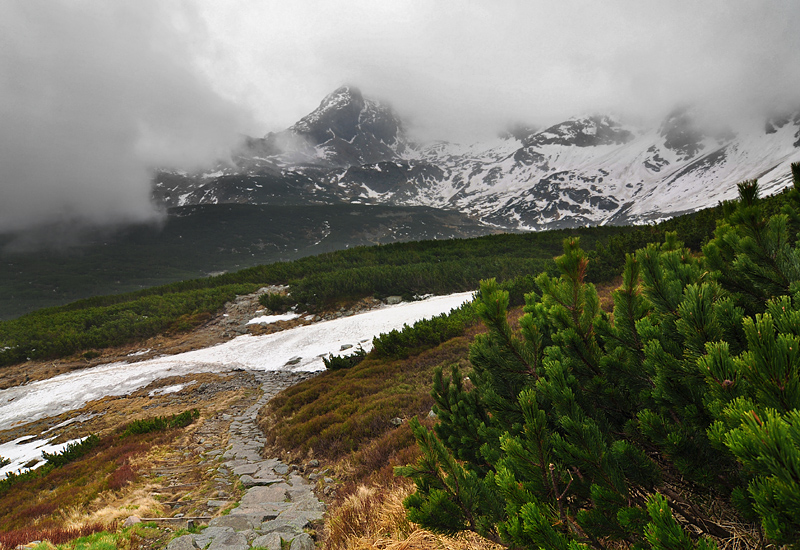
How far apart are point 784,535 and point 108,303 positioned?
42429 millimetres

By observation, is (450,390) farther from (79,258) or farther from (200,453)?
(79,258)

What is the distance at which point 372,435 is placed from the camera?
703 cm

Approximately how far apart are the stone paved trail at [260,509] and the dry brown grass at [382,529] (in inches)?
22.3

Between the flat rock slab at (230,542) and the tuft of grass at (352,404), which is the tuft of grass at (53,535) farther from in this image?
the tuft of grass at (352,404)

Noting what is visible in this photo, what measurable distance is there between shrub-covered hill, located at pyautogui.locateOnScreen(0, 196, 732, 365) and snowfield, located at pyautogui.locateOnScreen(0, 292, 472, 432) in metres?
5.09

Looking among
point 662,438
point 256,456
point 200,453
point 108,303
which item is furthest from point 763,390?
point 108,303

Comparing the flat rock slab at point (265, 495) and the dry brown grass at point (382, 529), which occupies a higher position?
the dry brown grass at point (382, 529)

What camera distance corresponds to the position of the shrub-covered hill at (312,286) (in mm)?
19984

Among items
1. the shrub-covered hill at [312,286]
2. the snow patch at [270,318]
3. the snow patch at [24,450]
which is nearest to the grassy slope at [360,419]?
the snow patch at [24,450]

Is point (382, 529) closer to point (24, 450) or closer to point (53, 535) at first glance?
point (53, 535)

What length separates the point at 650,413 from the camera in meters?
1.29

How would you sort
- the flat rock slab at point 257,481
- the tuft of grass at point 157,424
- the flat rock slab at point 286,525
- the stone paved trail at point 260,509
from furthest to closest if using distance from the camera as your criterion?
1. the tuft of grass at point 157,424
2. the flat rock slab at point 257,481
3. the flat rock slab at point 286,525
4. the stone paved trail at point 260,509

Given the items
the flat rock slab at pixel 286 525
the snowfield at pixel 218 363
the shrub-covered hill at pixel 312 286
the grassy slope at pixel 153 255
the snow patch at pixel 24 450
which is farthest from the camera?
the grassy slope at pixel 153 255

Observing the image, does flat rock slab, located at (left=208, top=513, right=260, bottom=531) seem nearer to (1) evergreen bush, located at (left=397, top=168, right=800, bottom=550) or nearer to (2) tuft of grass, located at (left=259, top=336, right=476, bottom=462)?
(2) tuft of grass, located at (left=259, top=336, right=476, bottom=462)
